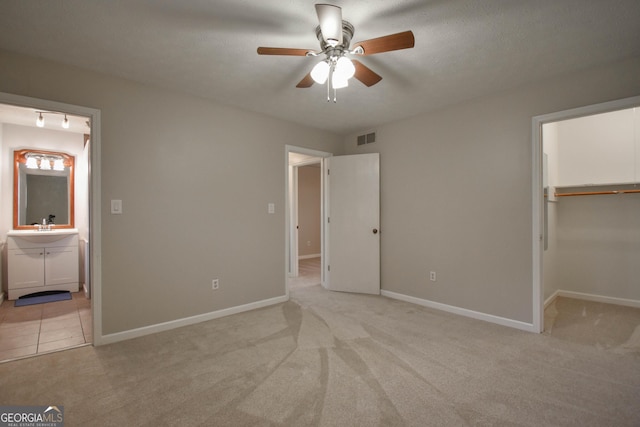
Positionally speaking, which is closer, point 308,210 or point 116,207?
point 116,207

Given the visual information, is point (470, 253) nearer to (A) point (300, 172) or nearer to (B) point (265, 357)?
(B) point (265, 357)

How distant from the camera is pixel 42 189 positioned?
4.31 meters

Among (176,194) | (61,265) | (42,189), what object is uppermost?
(42,189)

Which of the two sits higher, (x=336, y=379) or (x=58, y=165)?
(x=58, y=165)

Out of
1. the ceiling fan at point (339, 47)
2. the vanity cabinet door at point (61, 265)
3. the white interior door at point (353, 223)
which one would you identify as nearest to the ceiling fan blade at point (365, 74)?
the ceiling fan at point (339, 47)

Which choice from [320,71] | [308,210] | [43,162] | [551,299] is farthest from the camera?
[308,210]

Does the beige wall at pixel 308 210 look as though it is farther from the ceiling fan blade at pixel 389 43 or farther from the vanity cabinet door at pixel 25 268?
the ceiling fan blade at pixel 389 43

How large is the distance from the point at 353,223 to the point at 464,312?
1786 millimetres

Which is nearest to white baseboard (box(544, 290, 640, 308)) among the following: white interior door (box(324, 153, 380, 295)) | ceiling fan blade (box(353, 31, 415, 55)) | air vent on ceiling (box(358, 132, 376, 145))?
white interior door (box(324, 153, 380, 295))

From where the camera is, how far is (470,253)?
3.27 metres

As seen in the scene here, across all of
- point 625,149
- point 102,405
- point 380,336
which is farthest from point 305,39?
point 625,149

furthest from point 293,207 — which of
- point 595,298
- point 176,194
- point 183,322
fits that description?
point 595,298

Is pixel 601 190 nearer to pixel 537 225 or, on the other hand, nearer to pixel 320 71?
pixel 537 225

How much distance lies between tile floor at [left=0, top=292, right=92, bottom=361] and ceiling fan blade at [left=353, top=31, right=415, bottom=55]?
334 centimetres
